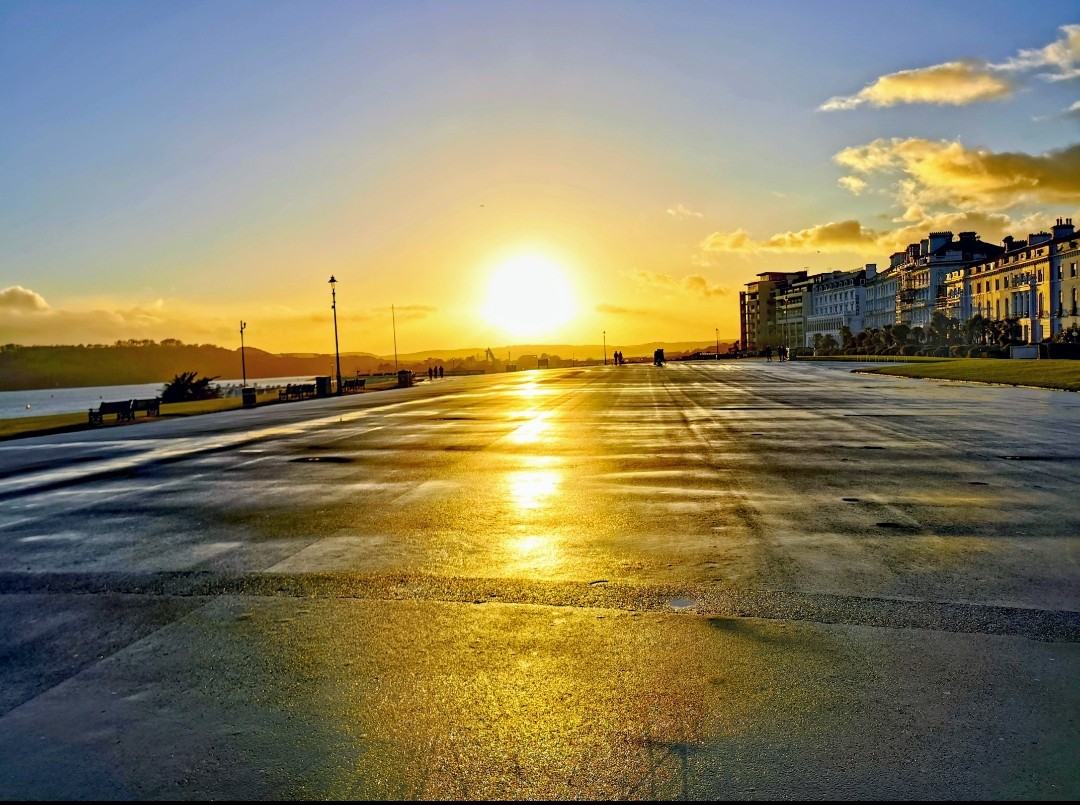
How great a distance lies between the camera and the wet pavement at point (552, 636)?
144 inches

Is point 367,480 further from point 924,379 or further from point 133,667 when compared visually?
point 924,379

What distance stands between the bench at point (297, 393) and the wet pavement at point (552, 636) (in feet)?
108

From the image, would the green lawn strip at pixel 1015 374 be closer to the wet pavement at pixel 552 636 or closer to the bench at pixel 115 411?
the wet pavement at pixel 552 636

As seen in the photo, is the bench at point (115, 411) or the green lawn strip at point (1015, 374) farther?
the green lawn strip at point (1015, 374)

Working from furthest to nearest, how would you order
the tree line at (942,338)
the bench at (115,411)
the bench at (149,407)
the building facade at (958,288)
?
the building facade at (958,288)
the tree line at (942,338)
the bench at (149,407)
the bench at (115,411)

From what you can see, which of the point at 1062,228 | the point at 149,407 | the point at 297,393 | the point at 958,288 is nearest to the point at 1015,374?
the point at 297,393

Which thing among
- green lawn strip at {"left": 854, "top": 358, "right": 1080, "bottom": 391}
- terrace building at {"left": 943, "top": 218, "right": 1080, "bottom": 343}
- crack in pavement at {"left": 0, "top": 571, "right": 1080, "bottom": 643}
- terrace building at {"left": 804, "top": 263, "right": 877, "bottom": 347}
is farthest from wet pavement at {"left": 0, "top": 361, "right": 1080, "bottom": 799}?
terrace building at {"left": 804, "top": 263, "right": 877, "bottom": 347}

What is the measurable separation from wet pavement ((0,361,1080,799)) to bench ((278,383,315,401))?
32.8 meters

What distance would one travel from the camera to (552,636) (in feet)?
17.4

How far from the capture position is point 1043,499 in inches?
381

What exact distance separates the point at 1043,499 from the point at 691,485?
4.38m

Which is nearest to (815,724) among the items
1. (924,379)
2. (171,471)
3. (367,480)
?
(367,480)

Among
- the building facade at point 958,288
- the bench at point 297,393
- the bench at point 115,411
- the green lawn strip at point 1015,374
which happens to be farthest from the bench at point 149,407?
the building facade at point 958,288

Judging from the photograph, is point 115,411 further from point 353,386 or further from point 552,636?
point 552,636
